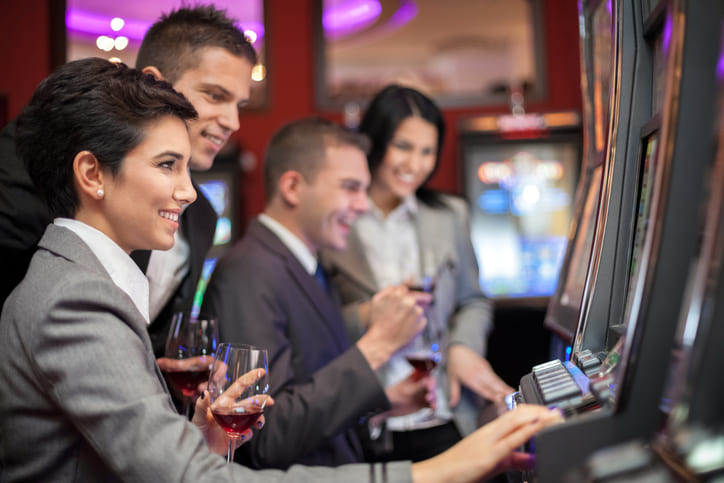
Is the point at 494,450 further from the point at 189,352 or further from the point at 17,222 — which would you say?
the point at 17,222

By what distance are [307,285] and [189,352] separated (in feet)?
1.55

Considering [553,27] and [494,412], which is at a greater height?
[553,27]

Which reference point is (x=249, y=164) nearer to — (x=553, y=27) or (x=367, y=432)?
(x=553, y=27)

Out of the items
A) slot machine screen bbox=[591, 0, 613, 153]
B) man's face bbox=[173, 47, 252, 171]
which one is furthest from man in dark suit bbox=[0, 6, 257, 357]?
slot machine screen bbox=[591, 0, 613, 153]

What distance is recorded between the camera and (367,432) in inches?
79.4

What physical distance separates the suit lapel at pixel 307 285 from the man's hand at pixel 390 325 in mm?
Answer: 94

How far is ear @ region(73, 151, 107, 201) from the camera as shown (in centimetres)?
114

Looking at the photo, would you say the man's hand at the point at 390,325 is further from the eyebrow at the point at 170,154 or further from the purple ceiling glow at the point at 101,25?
the purple ceiling glow at the point at 101,25

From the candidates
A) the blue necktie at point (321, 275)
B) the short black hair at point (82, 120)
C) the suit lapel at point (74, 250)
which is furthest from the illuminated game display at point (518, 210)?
the suit lapel at point (74, 250)

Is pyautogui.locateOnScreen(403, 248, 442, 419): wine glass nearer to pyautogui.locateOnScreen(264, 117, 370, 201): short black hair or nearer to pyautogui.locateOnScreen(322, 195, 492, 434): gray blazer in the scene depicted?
pyautogui.locateOnScreen(322, 195, 492, 434): gray blazer

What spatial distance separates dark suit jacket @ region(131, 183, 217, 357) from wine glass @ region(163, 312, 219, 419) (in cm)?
21

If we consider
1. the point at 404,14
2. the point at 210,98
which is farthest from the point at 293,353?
the point at 404,14

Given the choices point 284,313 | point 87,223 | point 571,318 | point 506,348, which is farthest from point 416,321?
point 506,348

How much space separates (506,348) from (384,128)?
4.18 feet
